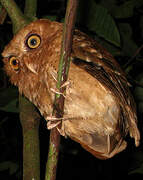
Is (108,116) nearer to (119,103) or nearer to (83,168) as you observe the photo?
(119,103)

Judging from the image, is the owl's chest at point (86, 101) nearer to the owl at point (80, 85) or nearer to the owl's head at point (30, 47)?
the owl at point (80, 85)

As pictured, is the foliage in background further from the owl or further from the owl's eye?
Answer: the owl's eye

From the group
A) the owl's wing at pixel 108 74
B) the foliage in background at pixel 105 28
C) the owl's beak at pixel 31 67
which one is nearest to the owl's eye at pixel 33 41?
the owl's beak at pixel 31 67

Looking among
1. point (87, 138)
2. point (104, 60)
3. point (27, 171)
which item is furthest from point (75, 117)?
point (27, 171)

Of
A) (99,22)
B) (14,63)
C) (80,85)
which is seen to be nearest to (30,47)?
(14,63)

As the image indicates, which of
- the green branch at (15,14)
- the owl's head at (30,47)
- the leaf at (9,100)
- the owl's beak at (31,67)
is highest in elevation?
the green branch at (15,14)

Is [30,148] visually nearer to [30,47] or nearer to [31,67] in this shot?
[31,67]
